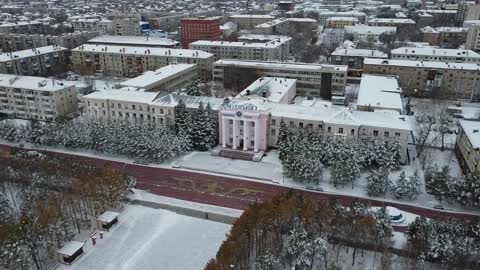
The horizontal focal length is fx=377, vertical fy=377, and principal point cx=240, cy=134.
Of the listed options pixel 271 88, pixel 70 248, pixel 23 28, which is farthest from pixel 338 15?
pixel 70 248

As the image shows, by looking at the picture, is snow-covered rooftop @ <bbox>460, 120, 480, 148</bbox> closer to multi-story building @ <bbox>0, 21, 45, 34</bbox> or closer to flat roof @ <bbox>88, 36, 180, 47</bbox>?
flat roof @ <bbox>88, 36, 180, 47</bbox>

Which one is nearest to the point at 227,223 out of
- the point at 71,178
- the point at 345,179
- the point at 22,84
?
the point at 345,179

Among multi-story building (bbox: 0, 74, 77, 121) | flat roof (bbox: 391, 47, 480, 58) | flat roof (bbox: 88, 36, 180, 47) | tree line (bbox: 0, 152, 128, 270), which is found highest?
flat roof (bbox: 88, 36, 180, 47)

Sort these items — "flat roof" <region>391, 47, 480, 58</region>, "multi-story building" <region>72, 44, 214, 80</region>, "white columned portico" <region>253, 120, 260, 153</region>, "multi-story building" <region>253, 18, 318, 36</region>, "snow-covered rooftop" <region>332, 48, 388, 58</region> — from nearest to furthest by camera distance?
"white columned portico" <region>253, 120, 260, 153</region>, "flat roof" <region>391, 47, 480, 58</region>, "multi-story building" <region>72, 44, 214, 80</region>, "snow-covered rooftop" <region>332, 48, 388, 58</region>, "multi-story building" <region>253, 18, 318, 36</region>

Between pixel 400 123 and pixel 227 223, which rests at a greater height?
pixel 400 123

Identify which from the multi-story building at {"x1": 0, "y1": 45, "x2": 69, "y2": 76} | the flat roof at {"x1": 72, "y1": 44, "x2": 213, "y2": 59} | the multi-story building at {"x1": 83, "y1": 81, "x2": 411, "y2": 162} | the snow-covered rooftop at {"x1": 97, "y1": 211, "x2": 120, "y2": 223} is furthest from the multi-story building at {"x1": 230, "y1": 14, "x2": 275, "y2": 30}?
the snow-covered rooftop at {"x1": 97, "y1": 211, "x2": 120, "y2": 223}

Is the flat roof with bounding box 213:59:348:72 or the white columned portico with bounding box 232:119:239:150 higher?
the flat roof with bounding box 213:59:348:72

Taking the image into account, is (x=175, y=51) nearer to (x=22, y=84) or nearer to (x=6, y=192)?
(x=22, y=84)
